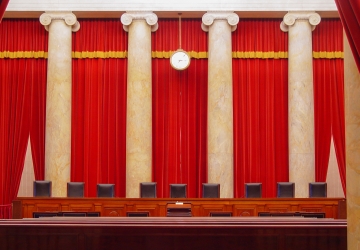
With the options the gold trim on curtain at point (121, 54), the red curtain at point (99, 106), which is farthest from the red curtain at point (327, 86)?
the red curtain at point (99, 106)

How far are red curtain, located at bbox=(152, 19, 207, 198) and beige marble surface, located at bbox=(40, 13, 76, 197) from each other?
5.96ft

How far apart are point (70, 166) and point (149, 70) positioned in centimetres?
255

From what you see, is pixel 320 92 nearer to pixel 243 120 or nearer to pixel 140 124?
pixel 243 120

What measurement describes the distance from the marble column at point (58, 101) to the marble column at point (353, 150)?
7677 millimetres

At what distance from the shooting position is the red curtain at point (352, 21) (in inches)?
117

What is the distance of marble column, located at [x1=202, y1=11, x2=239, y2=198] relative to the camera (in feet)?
32.7

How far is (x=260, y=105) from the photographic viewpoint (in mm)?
10656

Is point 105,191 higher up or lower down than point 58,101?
lower down

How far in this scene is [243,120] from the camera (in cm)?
1059

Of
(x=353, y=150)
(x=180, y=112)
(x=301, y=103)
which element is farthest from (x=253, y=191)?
(x=353, y=150)

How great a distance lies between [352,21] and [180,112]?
25.1 ft
